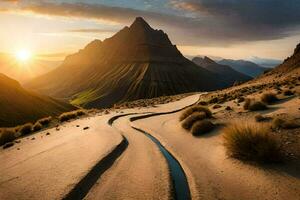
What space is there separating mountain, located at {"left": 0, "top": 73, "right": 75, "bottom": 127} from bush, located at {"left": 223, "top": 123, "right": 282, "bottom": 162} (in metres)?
66.0

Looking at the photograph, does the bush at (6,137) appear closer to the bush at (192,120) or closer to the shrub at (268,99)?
the bush at (192,120)

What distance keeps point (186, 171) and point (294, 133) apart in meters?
5.48

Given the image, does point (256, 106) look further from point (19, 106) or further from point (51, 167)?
point (19, 106)

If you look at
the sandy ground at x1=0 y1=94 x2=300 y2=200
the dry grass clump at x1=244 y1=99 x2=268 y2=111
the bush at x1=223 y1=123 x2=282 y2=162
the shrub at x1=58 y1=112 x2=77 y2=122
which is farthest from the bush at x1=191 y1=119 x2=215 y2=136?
the shrub at x1=58 y1=112 x2=77 y2=122

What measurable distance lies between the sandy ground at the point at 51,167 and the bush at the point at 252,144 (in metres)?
5.96

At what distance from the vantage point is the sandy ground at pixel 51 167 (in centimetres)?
1158

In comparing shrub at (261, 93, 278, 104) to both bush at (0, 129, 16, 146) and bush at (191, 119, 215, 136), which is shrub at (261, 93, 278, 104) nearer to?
bush at (191, 119, 215, 136)

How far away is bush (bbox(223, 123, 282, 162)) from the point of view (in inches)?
504

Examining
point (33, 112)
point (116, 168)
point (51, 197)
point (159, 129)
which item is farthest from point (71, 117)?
point (33, 112)

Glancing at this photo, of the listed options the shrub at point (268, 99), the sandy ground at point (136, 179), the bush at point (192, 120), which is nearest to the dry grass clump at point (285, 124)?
the sandy ground at point (136, 179)

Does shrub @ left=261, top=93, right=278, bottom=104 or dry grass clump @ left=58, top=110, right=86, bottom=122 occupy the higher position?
shrub @ left=261, top=93, right=278, bottom=104

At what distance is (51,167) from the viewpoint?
14.5m

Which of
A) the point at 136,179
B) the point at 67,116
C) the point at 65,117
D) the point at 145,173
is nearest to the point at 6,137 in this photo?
the point at 65,117

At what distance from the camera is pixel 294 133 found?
50.1ft
